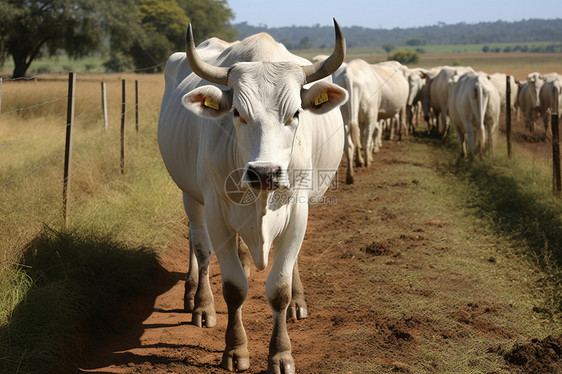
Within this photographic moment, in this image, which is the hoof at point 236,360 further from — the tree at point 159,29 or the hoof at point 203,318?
the tree at point 159,29

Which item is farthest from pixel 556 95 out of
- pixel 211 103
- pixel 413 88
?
pixel 211 103

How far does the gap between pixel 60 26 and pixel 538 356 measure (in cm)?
2977

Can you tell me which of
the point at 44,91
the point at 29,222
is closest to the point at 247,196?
the point at 29,222

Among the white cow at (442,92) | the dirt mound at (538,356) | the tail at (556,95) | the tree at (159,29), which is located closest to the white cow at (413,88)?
the white cow at (442,92)

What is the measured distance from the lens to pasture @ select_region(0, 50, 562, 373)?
14.9 ft

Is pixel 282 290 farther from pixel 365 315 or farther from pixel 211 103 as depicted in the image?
pixel 211 103

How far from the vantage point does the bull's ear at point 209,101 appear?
387 centimetres

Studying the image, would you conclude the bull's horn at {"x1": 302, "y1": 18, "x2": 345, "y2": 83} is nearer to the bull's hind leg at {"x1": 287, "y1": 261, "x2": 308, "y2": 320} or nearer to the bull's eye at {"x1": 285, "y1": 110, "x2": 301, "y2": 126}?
Result: the bull's eye at {"x1": 285, "y1": 110, "x2": 301, "y2": 126}

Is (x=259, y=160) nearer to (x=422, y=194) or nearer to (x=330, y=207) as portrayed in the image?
(x=330, y=207)

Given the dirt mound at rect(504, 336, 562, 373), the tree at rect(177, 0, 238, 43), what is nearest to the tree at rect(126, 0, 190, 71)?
the tree at rect(177, 0, 238, 43)

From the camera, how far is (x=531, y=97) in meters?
21.0

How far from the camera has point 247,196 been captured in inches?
163

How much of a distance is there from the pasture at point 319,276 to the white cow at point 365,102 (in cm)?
210

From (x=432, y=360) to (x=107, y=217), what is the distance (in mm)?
4191
